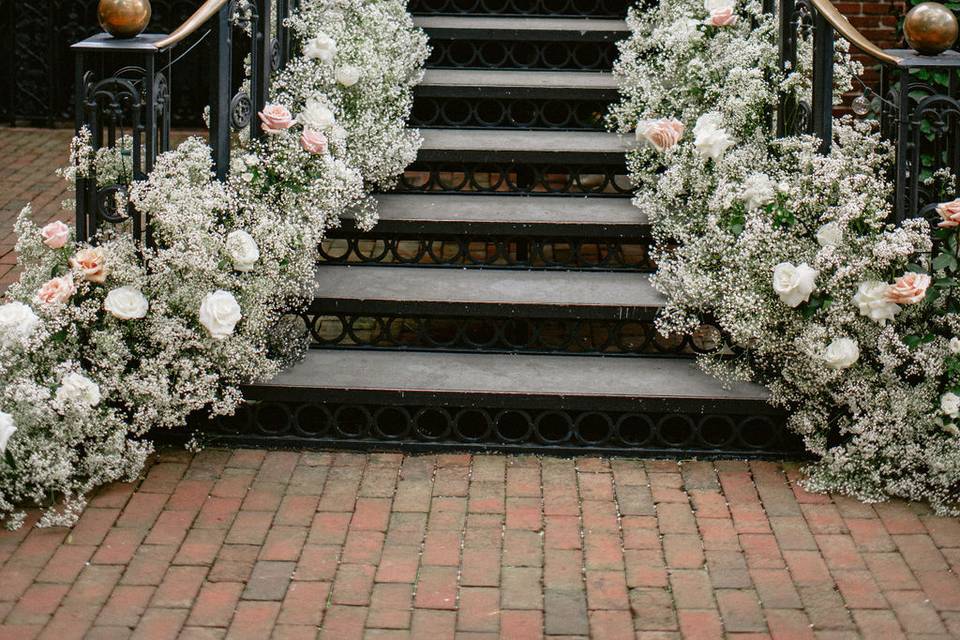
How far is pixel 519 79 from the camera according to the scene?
7.32m

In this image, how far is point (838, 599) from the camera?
14.9ft

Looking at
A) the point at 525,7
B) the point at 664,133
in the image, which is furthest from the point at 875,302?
the point at 525,7

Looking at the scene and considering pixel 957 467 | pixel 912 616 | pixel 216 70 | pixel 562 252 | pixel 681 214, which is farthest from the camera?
pixel 562 252

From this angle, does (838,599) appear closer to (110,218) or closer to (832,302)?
(832,302)

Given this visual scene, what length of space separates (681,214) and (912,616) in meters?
2.34

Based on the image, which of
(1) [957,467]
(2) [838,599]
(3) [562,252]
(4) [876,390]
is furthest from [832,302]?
(3) [562,252]

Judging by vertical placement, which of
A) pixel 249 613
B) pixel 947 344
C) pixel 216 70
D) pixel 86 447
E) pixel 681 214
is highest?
pixel 216 70

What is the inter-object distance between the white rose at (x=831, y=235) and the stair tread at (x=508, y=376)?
68cm

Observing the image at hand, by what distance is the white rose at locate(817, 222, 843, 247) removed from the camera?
5352 millimetres

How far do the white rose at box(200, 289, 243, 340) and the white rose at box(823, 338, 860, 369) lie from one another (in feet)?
7.57

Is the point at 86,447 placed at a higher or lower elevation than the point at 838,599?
higher

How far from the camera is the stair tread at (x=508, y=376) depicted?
558 cm

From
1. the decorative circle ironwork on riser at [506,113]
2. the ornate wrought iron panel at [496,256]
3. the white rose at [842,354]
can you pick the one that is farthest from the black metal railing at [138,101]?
the white rose at [842,354]

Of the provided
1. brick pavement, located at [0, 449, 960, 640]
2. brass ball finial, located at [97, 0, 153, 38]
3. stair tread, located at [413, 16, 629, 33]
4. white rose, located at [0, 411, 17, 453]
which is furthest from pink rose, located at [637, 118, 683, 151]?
white rose, located at [0, 411, 17, 453]
